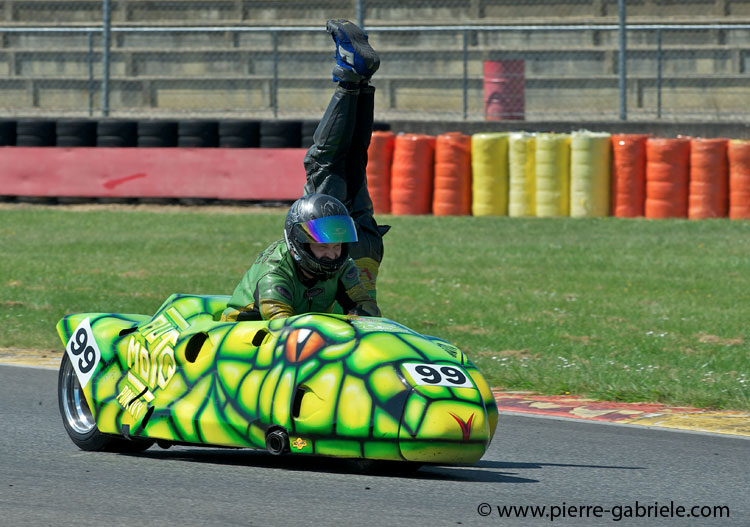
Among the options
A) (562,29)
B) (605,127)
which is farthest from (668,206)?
(562,29)

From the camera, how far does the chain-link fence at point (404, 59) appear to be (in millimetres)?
22250

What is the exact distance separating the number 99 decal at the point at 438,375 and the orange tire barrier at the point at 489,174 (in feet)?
41.8

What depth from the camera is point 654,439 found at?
7.41m

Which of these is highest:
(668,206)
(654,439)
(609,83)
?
(609,83)

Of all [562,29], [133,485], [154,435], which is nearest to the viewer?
[133,485]

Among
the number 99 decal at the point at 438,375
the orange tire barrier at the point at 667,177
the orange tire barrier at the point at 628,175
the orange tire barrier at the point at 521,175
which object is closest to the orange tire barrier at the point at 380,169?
the orange tire barrier at the point at 521,175

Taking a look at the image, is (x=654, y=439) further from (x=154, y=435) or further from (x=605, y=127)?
(x=605, y=127)

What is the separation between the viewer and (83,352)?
23.0ft

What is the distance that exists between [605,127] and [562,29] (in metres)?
2.78

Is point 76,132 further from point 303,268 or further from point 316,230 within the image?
point 316,230

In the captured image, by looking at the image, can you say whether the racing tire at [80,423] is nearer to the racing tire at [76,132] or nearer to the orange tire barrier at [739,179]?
the orange tire barrier at [739,179]

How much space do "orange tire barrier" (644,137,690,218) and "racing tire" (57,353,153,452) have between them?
11.9 metres

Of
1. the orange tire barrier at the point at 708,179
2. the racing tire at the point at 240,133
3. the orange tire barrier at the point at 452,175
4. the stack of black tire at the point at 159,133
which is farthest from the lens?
the racing tire at the point at 240,133

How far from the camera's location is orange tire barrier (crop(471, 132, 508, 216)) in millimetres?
18500
